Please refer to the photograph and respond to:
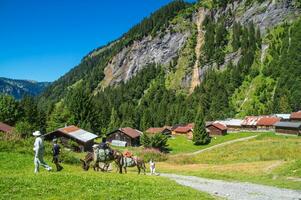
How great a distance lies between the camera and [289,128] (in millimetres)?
134750

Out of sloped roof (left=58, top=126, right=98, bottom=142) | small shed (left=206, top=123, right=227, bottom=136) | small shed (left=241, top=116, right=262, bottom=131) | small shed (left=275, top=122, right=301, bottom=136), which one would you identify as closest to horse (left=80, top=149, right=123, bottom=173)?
sloped roof (left=58, top=126, right=98, bottom=142)

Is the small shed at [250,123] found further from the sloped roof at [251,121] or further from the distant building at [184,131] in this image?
the distant building at [184,131]

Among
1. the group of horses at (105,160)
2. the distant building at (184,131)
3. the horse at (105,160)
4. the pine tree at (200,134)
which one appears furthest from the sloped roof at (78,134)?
the distant building at (184,131)

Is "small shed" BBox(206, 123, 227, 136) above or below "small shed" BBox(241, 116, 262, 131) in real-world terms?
below

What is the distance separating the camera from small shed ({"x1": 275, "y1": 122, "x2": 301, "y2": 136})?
13100 centimetres

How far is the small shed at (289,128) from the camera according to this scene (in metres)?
131

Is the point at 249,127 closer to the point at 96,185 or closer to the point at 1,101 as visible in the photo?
the point at 1,101

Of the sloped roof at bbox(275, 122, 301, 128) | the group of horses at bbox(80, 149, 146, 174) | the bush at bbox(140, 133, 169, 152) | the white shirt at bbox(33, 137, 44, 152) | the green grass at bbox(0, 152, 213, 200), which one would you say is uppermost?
the sloped roof at bbox(275, 122, 301, 128)

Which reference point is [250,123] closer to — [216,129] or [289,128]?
[216,129]

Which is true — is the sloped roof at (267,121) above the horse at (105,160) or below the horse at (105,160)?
above

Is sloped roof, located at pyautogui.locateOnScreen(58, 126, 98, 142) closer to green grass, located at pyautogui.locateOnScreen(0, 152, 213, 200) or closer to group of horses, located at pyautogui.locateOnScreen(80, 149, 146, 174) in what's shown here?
group of horses, located at pyautogui.locateOnScreen(80, 149, 146, 174)

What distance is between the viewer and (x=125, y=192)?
2055 centimetres

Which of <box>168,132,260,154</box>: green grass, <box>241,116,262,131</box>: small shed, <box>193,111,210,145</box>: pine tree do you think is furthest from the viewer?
<box>241,116,262,131</box>: small shed

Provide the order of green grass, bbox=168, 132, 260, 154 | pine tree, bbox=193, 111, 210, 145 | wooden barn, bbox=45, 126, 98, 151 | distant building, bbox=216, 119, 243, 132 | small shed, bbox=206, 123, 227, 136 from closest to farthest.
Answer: wooden barn, bbox=45, 126, 98, 151, green grass, bbox=168, 132, 260, 154, pine tree, bbox=193, 111, 210, 145, small shed, bbox=206, 123, 227, 136, distant building, bbox=216, 119, 243, 132
